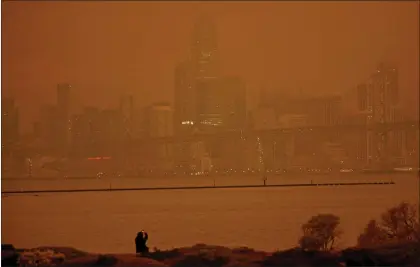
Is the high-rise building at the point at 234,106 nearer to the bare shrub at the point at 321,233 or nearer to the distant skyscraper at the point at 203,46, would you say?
the distant skyscraper at the point at 203,46

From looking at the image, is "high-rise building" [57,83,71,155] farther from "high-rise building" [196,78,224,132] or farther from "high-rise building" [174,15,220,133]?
"high-rise building" [196,78,224,132]

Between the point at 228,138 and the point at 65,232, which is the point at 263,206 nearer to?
the point at 228,138

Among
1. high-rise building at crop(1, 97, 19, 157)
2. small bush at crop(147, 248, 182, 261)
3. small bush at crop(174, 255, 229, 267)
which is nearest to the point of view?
small bush at crop(174, 255, 229, 267)

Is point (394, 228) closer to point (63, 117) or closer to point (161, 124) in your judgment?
point (161, 124)

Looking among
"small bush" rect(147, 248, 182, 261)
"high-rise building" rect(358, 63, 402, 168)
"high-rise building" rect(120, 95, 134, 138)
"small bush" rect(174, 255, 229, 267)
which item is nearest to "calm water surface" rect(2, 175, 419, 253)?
"small bush" rect(147, 248, 182, 261)

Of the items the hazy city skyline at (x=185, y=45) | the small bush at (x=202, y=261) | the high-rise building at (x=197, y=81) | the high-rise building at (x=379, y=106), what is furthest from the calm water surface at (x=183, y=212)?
A: the hazy city skyline at (x=185, y=45)

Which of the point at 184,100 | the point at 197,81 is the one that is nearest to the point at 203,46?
the point at 197,81

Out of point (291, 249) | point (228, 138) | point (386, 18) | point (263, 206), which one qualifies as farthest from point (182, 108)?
point (386, 18)
